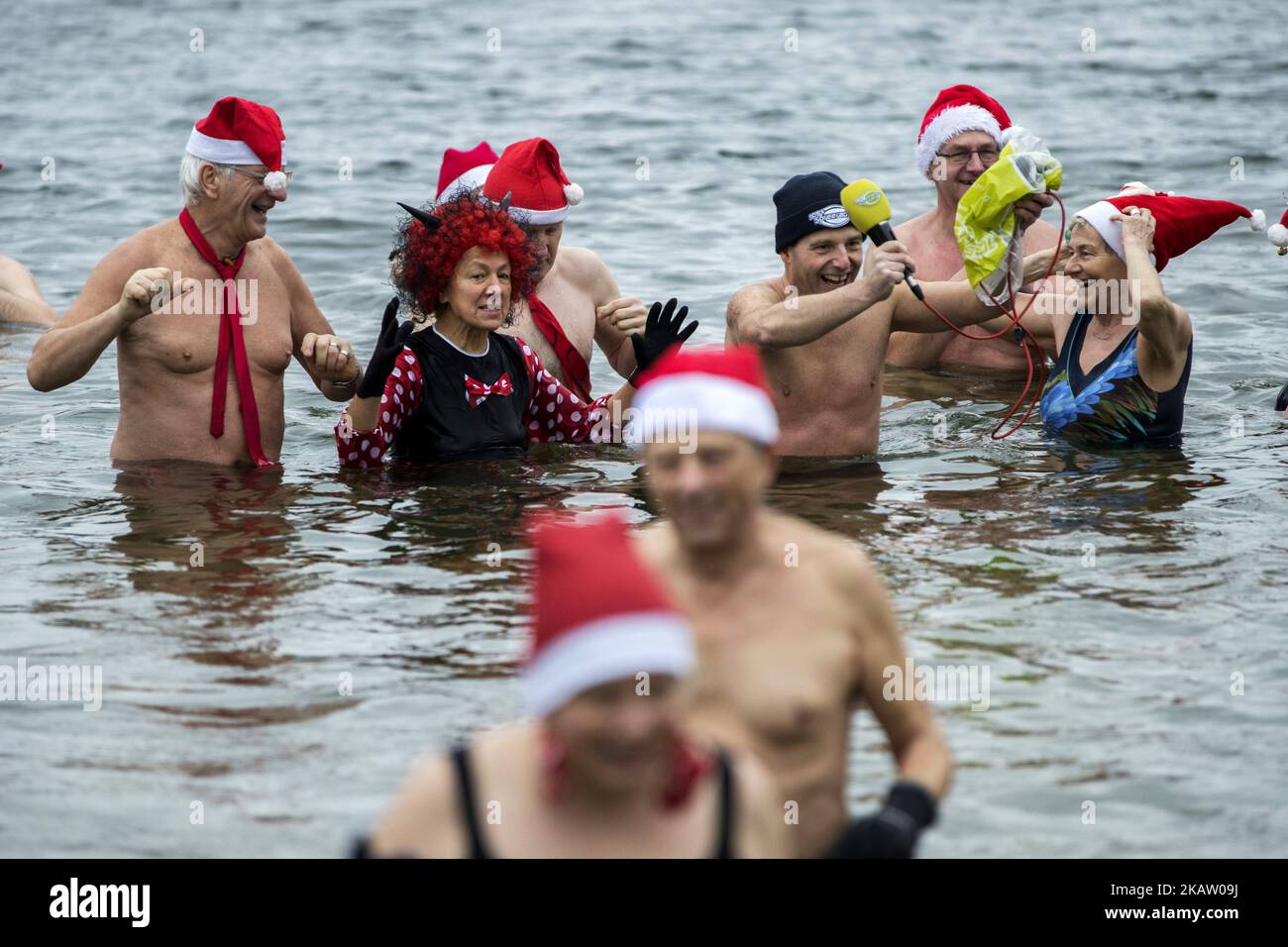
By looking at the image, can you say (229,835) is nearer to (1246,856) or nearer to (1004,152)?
(1246,856)

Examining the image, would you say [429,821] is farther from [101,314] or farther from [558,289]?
[558,289]

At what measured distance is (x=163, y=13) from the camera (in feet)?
94.9

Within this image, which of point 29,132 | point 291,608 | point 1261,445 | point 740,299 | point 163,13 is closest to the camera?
point 291,608

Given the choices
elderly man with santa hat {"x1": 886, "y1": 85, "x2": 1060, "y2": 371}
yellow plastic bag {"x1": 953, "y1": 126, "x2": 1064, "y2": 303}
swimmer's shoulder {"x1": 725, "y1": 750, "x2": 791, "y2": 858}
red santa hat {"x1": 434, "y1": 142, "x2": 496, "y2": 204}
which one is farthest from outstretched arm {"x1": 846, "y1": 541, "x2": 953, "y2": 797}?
elderly man with santa hat {"x1": 886, "y1": 85, "x2": 1060, "y2": 371}

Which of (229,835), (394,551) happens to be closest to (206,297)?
(394,551)

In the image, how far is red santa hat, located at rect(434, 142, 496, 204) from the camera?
8.77m

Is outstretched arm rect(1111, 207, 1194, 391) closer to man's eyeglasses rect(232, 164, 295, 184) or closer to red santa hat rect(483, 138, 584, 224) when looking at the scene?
red santa hat rect(483, 138, 584, 224)

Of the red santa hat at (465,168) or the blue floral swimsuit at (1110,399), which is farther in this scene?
the red santa hat at (465,168)

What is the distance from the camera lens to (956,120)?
9.80m

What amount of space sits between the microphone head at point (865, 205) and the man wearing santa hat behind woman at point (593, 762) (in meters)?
4.57

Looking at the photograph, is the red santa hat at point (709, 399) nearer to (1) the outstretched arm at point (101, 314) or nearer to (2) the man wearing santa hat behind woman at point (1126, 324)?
(1) the outstretched arm at point (101, 314)

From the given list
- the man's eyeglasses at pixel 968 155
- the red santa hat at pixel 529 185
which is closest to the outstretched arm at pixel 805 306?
the red santa hat at pixel 529 185

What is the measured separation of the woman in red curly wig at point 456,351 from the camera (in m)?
7.55

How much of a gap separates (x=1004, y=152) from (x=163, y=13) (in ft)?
77.9
